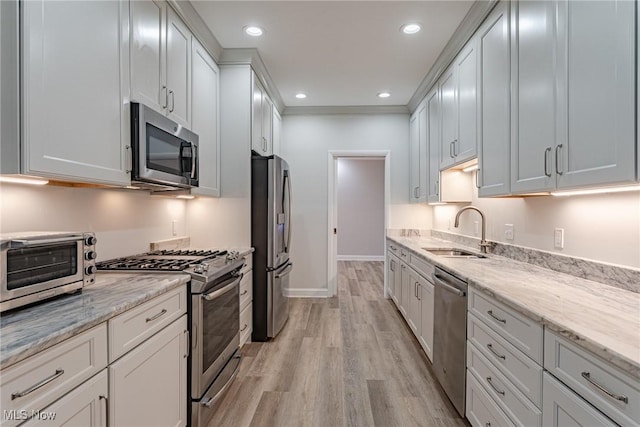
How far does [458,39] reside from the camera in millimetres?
2680

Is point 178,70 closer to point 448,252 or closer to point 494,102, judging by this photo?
point 494,102

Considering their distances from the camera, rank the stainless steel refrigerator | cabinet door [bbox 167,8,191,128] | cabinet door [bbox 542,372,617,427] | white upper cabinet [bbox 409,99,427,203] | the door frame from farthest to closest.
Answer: the door frame → white upper cabinet [bbox 409,99,427,203] → the stainless steel refrigerator → cabinet door [bbox 167,8,191,128] → cabinet door [bbox 542,372,617,427]

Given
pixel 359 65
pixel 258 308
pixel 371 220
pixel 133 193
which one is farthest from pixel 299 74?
pixel 371 220

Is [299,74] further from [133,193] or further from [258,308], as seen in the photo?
[258,308]

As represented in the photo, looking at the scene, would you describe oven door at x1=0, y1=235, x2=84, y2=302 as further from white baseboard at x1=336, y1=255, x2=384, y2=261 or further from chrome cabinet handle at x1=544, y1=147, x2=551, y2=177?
white baseboard at x1=336, y1=255, x2=384, y2=261

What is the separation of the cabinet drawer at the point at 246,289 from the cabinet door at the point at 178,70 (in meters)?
1.39

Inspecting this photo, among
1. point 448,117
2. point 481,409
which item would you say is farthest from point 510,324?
point 448,117

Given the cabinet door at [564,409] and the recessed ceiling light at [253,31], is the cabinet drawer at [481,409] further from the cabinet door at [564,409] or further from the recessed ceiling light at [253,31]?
the recessed ceiling light at [253,31]

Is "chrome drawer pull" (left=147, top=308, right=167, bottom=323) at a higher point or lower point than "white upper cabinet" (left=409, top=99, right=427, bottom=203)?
lower

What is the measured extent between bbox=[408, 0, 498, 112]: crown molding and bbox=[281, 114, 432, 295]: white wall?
2.99ft

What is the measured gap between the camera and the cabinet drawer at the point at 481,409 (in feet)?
4.84

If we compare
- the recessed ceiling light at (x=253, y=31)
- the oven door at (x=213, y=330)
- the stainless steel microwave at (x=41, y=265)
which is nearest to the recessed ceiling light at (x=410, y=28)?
the recessed ceiling light at (x=253, y=31)

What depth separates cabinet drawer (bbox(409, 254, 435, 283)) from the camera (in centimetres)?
253

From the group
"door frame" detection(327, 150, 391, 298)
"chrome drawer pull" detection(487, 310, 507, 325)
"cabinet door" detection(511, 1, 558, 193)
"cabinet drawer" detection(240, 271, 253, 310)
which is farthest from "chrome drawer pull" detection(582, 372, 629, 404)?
"door frame" detection(327, 150, 391, 298)
